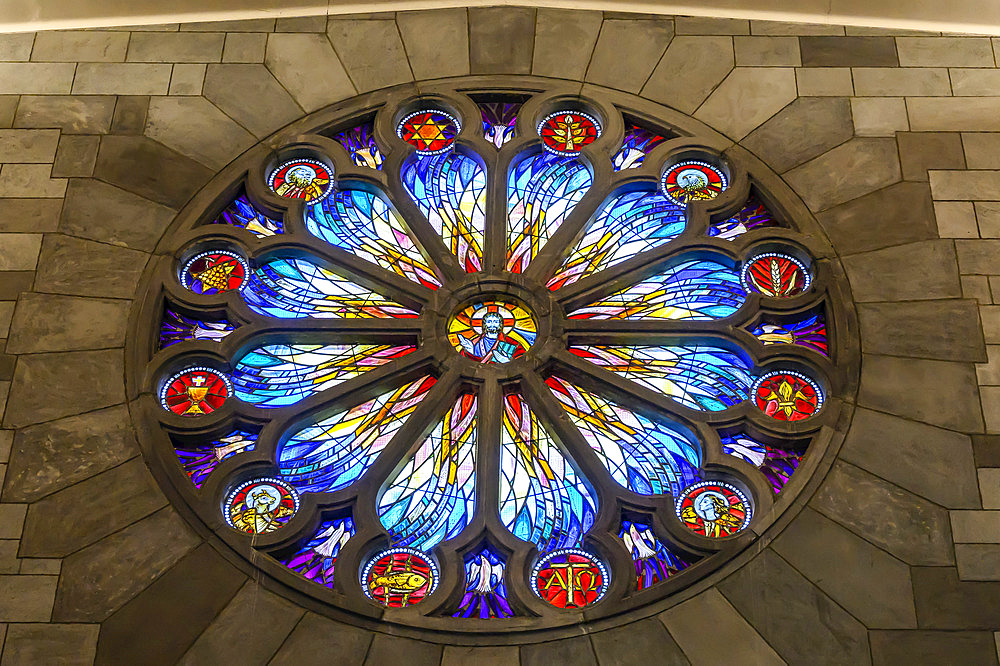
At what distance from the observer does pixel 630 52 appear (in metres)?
9.58

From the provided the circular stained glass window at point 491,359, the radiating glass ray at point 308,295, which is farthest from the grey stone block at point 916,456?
the radiating glass ray at point 308,295

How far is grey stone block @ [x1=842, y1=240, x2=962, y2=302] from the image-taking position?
8438mm

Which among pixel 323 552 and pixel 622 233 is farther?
pixel 622 233

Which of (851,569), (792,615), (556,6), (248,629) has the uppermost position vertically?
(556,6)

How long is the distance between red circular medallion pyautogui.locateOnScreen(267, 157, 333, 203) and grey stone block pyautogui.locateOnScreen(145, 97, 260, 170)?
26 centimetres

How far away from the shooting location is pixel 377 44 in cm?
965

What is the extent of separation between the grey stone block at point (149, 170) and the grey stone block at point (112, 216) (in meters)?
0.06

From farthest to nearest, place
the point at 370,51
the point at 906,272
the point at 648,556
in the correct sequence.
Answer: the point at 370,51 < the point at 906,272 < the point at 648,556

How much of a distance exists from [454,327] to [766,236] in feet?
6.16

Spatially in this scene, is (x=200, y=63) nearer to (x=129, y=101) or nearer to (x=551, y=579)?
(x=129, y=101)

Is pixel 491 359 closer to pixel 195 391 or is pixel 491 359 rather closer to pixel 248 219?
pixel 195 391

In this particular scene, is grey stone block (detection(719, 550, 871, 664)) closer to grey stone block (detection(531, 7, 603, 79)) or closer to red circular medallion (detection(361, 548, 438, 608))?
red circular medallion (detection(361, 548, 438, 608))

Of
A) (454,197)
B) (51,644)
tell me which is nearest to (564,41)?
(454,197)

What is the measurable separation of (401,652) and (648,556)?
54.5 inches
